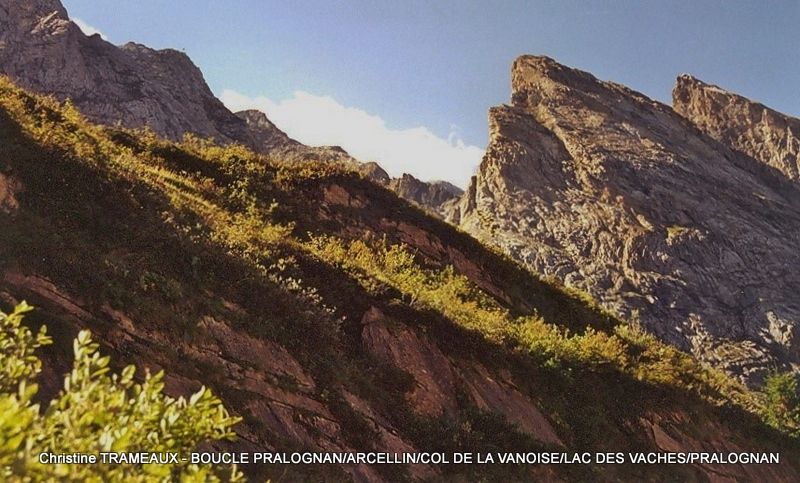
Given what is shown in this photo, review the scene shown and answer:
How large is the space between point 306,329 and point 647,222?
7346 centimetres

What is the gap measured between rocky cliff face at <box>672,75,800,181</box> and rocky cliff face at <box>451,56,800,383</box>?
647 inches

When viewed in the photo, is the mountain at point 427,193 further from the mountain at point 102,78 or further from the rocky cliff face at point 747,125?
the rocky cliff face at point 747,125

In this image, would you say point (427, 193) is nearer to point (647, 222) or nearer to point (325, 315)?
point (647, 222)

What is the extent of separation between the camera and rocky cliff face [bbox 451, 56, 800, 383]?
Answer: 6806cm

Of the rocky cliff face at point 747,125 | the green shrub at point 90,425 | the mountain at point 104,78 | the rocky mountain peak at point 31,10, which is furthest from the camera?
the rocky cliff face at point 747,125

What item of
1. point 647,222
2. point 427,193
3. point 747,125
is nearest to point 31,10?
point 427,193

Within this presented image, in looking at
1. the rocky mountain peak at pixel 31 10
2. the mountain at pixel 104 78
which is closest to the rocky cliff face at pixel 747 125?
the mountain at pixel 104 78

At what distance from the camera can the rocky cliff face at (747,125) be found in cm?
10737

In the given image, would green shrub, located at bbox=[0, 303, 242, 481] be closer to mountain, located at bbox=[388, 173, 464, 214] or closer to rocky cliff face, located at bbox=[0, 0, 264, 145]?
rocky cliff face, located at bbox=[0, 0, 264, 145]

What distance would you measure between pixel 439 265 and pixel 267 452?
41.9ft

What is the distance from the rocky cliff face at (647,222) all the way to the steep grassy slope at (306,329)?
4491 cm

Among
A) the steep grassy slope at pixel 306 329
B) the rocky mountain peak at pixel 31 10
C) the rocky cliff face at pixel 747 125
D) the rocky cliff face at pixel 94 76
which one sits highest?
the rocky cliff face at pixel 747 125

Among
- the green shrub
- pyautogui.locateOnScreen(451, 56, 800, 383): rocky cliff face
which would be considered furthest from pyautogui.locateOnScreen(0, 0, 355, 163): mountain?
the green shrub

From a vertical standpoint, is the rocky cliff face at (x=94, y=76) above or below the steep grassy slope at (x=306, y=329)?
above
